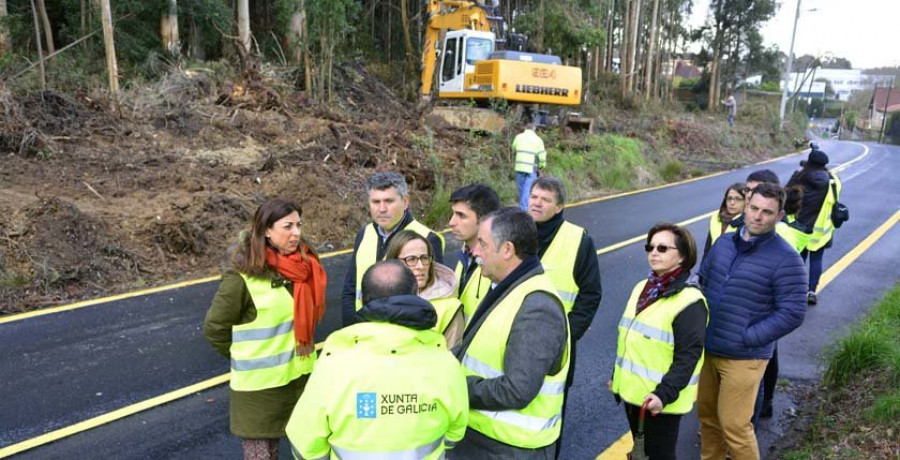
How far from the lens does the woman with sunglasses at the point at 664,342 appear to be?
3062mm

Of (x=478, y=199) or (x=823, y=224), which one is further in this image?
(x=823, y=224)

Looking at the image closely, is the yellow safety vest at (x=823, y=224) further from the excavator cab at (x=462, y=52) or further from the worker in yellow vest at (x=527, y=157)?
the excavator cab at (x=462, y=52)

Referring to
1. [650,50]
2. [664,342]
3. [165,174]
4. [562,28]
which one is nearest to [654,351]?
[664,342]

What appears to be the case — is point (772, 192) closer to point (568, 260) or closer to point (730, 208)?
point (568, 260)

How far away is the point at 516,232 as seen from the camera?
2455 millimetres

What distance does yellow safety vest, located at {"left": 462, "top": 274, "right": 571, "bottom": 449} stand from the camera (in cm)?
233

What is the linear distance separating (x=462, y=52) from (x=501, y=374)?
1621 cm

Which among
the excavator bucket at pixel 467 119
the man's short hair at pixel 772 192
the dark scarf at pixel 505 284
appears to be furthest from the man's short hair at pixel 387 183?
the excavator bucket at pixel 467 119

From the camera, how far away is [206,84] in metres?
15.1

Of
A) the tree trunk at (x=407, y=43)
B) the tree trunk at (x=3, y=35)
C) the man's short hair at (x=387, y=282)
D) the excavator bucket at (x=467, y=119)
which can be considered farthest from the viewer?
the tree trunk at (x=407, y=43)

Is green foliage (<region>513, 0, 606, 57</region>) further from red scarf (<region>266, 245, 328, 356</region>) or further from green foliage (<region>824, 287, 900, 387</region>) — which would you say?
red scarf (<region>266, 245, 328, 356</region>)

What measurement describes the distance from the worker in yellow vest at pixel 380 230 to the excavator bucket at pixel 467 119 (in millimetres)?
12484

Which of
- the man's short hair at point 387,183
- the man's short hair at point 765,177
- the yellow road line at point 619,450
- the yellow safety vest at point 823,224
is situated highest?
the man's short hair at point 387,183

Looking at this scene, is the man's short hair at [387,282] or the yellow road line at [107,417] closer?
the man's short hair at [387,282]
